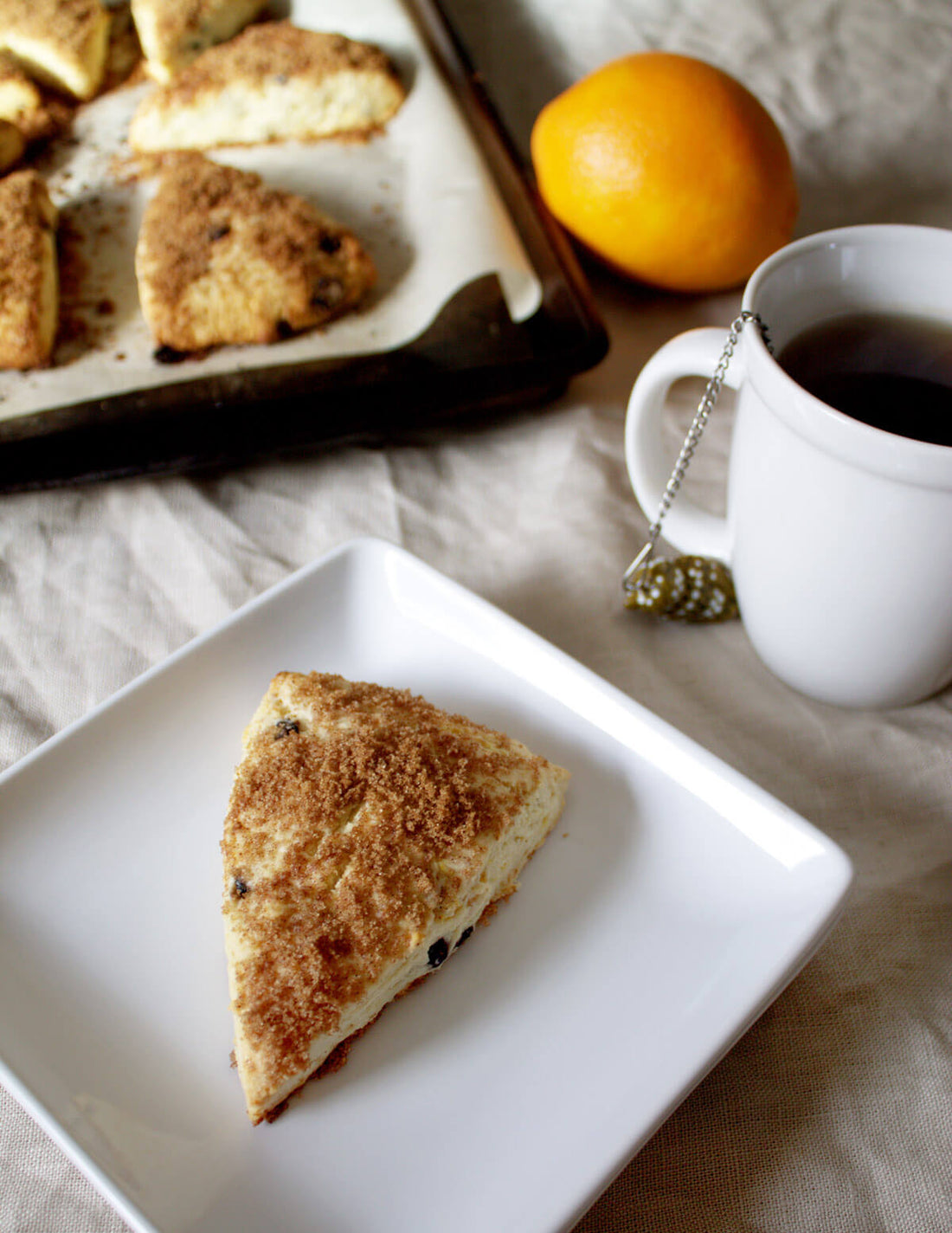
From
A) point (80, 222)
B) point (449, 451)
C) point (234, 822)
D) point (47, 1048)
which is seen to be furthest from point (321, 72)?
point (47, 1048)

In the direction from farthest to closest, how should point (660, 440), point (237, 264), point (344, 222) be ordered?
point (344, 222), point (237, 264), point (660, 440)

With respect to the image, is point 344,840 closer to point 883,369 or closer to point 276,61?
point 883,369

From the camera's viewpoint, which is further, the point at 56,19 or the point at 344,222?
the point at 56,19

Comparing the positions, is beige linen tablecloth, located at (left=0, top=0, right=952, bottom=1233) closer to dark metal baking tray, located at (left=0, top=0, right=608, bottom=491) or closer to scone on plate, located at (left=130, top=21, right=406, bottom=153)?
dark metal baking tray, located at (left=0, top=0, right=608, bottom=491)

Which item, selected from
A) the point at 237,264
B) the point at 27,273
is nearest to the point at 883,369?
the point at 237,264

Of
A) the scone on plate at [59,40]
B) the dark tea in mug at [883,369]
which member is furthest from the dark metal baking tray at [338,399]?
the scone on plate at [59,40]

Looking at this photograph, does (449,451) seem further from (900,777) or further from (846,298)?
(900,777)
